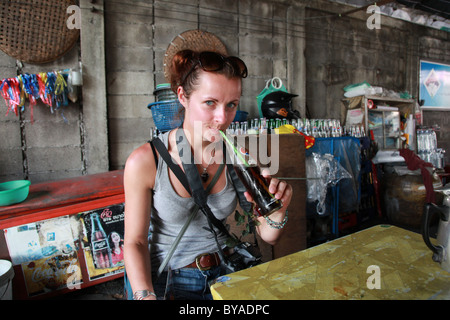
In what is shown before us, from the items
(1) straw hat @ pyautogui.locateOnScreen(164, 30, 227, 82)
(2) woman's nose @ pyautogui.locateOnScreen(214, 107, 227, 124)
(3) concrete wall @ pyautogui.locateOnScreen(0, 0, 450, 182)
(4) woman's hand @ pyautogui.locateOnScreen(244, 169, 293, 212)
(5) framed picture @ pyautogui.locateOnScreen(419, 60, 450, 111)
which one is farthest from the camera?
(5) framed picture @ pyautogui.locateOnScreen(419, 60, 450, 111)

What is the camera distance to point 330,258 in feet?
2.96

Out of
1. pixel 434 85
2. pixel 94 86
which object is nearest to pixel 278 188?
pixel 94 86

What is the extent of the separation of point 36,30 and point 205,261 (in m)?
2.90

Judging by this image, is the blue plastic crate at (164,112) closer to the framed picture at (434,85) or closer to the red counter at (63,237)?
the red counter at (63,237)

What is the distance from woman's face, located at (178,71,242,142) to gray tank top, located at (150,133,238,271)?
25 cm

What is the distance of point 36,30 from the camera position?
8.22 ft

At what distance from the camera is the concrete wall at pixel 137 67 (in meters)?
2.67

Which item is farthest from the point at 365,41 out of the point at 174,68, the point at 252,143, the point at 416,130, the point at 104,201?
the point at 104,201

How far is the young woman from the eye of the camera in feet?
3.50

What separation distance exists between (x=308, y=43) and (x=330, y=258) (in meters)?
4.16

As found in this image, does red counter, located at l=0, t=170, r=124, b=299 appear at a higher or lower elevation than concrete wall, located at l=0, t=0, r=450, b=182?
lower

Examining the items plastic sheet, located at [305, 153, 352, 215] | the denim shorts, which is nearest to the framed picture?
plastic sheet, located at [305, 153, 352, 215]

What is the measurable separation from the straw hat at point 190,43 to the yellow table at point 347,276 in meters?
2.77

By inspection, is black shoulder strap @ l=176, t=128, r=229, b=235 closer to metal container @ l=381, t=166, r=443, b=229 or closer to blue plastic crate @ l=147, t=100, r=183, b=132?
blue plastic crate @ l=147, t=100, r=183, b=132
